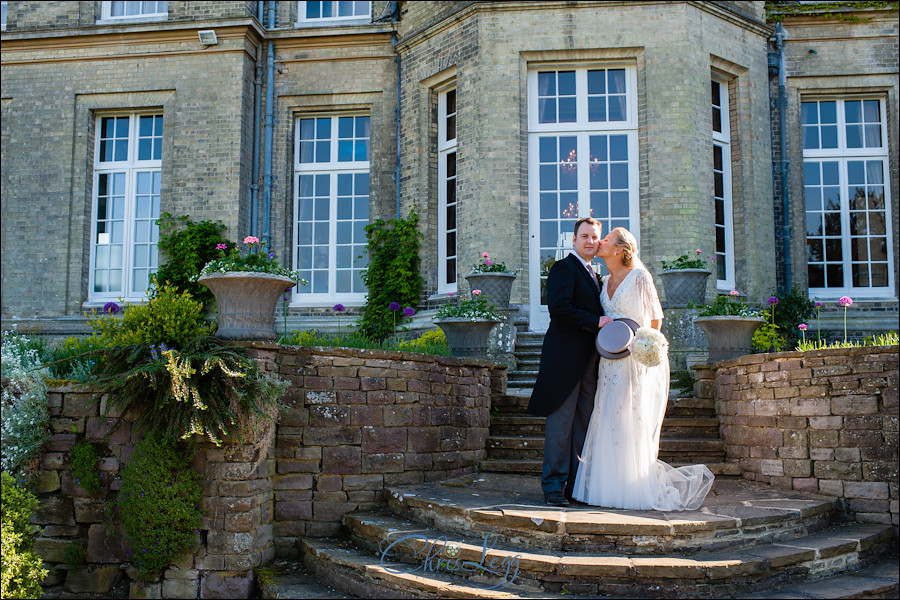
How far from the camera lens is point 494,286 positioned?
28.9 feet

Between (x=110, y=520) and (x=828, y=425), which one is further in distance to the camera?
(x=828, y=425)

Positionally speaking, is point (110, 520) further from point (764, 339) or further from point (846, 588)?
point (764, 339)

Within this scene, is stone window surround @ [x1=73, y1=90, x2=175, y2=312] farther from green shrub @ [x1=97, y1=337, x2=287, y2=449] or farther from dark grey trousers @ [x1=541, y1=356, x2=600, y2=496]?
dark grey trousers @ [x1=541, y1=356, x2=600, y2=496]

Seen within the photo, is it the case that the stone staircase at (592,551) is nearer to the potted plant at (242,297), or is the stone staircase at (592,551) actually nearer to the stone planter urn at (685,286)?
the potted plant at (242,297)

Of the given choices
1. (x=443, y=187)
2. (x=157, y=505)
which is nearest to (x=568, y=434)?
(x=157, y=505)

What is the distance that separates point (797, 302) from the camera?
406 inches

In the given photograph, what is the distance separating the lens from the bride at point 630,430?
4.96 m

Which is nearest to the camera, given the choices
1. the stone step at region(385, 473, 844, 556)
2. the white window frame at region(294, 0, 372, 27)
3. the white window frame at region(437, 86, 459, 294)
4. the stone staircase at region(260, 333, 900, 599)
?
the stone staircase at region(260, 333, 900, 599)

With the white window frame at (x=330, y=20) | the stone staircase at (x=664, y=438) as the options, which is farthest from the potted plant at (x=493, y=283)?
the white window frame at (x=330, y=20)

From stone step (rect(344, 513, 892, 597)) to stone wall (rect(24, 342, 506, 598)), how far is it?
1096 millimetres

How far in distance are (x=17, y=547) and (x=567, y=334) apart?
3.97 metres

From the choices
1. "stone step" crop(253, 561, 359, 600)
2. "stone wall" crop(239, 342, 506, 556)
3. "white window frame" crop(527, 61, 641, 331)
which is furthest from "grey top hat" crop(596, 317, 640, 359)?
"white window frame" crop(527, 61, 641, 331)

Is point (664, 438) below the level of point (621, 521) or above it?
above

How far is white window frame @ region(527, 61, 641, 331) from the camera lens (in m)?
9.99
